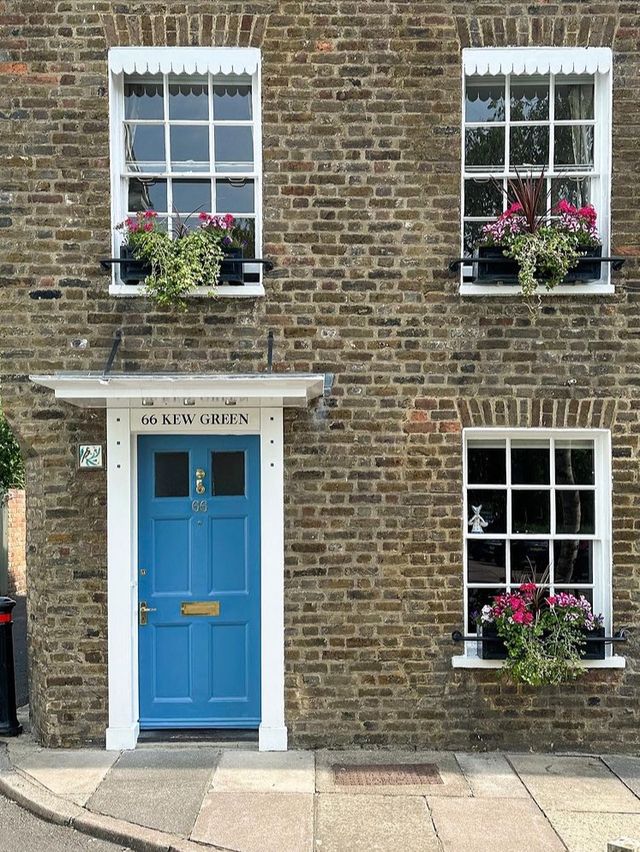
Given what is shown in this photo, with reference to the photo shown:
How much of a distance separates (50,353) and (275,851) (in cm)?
413

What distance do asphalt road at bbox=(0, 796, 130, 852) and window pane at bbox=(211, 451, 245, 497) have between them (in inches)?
108

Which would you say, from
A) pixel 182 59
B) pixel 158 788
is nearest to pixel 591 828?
pixel 158 788

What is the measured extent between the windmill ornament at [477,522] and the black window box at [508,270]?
190 cm

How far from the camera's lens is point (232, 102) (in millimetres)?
7137

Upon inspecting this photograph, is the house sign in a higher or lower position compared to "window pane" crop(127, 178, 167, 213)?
lower

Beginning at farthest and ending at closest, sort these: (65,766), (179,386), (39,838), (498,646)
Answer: (498,646) → (65,766) → (179,386) → (39,838)

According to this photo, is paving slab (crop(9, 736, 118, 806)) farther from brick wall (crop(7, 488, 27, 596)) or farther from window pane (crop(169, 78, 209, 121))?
brick wall (crop(7, 488, 27, 596))

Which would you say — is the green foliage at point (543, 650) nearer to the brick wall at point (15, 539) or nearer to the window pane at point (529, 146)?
the window pane at point (529, 146)

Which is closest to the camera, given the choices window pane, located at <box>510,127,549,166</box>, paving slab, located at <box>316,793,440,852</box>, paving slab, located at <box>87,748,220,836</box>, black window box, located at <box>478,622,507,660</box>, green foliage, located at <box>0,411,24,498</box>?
paving slab, located at <box>316,793,440,852</box>

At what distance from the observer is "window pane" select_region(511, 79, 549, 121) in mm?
7180

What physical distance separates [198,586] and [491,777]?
2763 millimetres

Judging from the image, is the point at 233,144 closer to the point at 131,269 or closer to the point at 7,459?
the point at 131,269

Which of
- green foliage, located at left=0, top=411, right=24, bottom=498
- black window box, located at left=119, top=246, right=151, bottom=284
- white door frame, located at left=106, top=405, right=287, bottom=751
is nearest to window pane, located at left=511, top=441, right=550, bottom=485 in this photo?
white door frame, located at left=106, top=405, right=287, bottom=751

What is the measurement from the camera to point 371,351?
6957mm
